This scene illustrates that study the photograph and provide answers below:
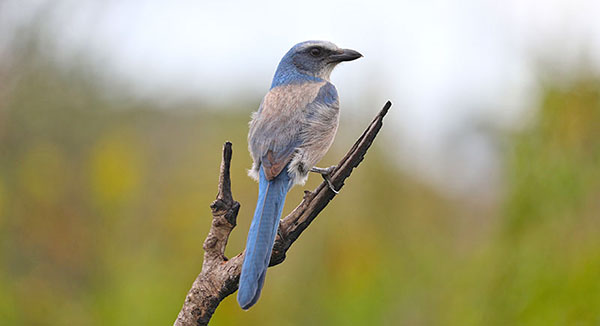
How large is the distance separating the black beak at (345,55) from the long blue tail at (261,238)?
1014mm

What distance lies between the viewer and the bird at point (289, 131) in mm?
2258

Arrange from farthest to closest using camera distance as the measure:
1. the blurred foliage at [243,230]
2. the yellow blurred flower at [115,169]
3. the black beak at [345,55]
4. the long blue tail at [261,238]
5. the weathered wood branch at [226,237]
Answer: the yellow blurred flower at [115,169]
the blurred foliage at [243,230]
the black beak at [345,55]
the weathered wood branch at [226,237]
the long blue tail at [261,238]

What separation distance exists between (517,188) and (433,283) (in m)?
1.20

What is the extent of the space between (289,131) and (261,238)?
0.81 meters

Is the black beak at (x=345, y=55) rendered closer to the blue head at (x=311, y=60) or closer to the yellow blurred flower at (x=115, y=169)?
the blue head at (x=311, y=60)

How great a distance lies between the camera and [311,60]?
353cm

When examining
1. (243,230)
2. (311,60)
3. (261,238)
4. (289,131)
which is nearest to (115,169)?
(243,230)

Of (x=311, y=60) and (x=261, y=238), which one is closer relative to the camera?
(x=261, y=238)

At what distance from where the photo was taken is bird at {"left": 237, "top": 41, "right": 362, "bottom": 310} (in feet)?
7.41

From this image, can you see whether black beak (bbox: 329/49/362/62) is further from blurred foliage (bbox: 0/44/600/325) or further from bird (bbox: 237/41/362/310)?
blurred foliage (bbox: 0/44/600/325)

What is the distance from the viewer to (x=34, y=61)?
527cm

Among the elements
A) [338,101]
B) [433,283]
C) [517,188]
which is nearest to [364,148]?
[338,101]

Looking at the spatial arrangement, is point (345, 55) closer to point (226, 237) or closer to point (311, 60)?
point (311, 60)

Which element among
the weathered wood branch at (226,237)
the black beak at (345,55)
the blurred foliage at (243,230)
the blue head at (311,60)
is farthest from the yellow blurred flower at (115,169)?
the weathered wood branch at (226,237)
